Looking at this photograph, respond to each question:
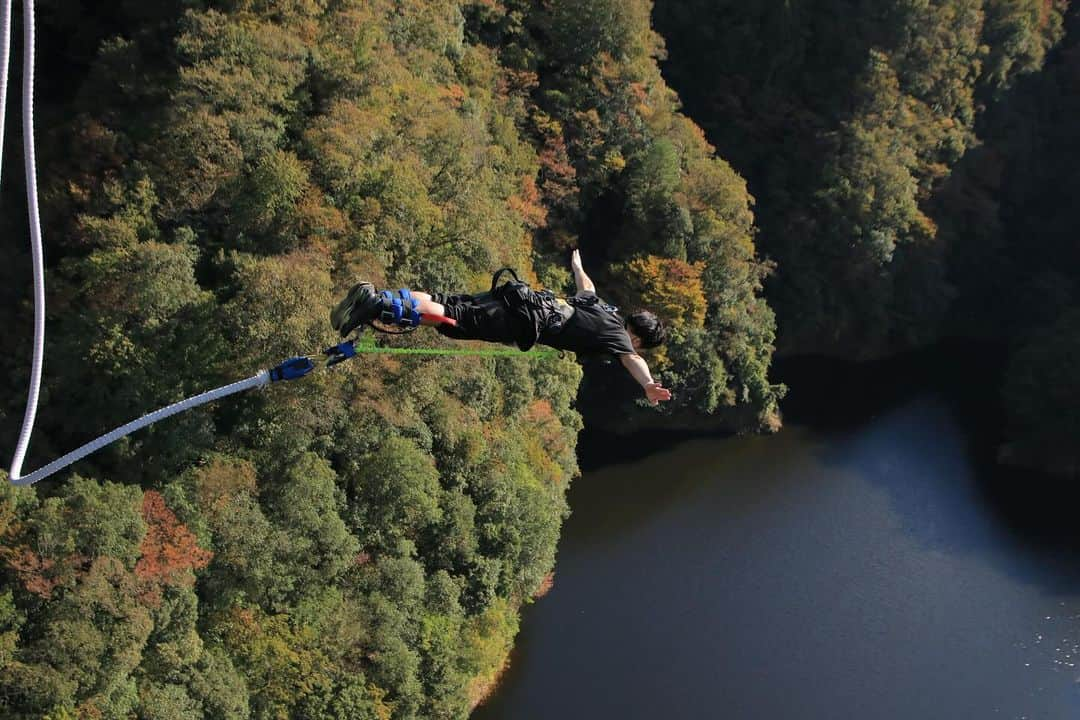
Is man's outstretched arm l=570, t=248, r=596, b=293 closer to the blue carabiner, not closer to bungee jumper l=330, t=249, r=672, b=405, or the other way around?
bungee jumper l=330, t=249, r=672, b=405

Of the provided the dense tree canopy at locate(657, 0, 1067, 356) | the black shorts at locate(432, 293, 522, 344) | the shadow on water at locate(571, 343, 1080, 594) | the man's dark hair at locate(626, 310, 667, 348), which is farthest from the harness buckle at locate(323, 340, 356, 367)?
the dense tree canopy at locate(657, 0, 1067, 356)

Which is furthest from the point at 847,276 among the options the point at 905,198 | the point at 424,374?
the point at 424,374

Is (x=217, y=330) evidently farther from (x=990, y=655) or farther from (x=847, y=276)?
(x=847, y=276)

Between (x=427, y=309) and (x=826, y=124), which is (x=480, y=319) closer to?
(x=427, y=309)

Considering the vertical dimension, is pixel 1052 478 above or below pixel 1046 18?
below

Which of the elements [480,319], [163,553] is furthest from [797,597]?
[480,319]
